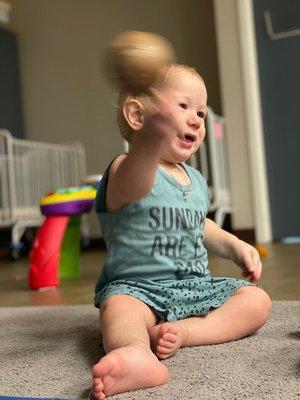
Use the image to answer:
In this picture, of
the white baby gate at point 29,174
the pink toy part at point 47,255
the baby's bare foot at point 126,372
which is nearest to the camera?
the baby's bare foot at point 126,372

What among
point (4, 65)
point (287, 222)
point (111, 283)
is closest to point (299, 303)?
point (111, 283)

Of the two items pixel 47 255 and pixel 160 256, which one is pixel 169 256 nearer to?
pixel 160 256

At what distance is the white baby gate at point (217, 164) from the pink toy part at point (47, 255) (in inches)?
37.3

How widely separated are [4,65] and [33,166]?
69 centimetres

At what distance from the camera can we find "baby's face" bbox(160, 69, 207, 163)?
78 centimetres

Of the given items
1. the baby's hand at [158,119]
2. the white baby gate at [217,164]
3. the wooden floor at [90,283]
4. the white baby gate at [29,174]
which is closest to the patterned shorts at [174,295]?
the baby's hand at [158,119]

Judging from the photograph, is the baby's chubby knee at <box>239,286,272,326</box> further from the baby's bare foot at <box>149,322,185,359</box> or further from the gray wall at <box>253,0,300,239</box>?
the gray wall at <box>253,0,300,239</box>

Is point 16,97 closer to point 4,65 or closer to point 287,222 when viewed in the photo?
point 4,65

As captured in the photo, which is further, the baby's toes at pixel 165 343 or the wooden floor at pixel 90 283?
the wooden floor at pixel 90 283

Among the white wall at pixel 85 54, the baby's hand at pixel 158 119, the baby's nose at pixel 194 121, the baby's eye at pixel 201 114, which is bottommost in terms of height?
the baby's hand at pixel 158 119

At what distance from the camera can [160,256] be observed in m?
0.79

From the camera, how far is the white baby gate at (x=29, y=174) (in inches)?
118

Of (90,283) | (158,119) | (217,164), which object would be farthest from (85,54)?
(158,119)

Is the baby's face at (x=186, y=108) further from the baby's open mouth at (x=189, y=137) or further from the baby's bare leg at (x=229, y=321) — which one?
the baby's bare leg at (x=229, y=321)
